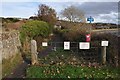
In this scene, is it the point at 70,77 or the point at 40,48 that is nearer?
the point at 70,77

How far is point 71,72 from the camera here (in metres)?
11.0

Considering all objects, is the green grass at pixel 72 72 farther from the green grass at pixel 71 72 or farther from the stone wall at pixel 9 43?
the stone wall at pixel 9 43

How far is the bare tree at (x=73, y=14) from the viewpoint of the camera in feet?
124

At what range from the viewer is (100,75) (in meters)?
10.4

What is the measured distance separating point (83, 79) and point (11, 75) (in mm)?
3252

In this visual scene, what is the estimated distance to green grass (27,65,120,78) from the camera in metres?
10.3

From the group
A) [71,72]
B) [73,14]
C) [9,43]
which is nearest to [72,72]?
[71,72]

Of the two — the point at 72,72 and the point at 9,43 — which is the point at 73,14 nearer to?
the point at 9,43

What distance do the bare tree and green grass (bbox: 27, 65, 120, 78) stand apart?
84.6ft

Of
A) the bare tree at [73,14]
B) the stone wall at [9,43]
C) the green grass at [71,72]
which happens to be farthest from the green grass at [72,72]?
the bare tree at [73,14]

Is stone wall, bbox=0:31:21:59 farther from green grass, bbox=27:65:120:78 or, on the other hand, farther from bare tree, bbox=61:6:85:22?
bare tree, bbox=61:6:85:22

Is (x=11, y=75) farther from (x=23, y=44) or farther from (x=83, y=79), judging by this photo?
(x=23, y=44)

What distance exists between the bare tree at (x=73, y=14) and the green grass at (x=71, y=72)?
2577 cm

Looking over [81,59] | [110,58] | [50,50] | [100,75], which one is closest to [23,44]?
[50,50]
